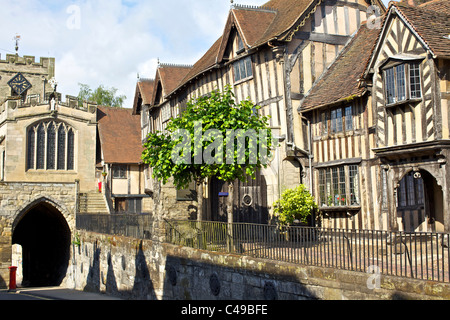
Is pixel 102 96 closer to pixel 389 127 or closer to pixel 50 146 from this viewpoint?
pixel 50 146

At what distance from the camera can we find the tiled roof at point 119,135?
34719 millimetres

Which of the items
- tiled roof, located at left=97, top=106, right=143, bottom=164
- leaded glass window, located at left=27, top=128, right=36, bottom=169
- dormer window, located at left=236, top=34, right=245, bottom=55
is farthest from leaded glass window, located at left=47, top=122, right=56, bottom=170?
dormer window, located at left=236, top=34, right=245, bottom=55

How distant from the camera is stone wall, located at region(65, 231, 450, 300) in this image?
9.10 m

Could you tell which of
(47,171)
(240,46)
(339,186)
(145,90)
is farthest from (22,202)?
(339,186)

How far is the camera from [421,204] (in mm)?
16328

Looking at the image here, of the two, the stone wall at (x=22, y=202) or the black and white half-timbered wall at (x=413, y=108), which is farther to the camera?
the stone wall at (x=22, y=202)

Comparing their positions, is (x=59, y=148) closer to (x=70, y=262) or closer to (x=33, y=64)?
(x=70, y=262)

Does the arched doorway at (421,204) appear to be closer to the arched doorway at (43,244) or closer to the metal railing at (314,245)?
the metal railing at (314,245)

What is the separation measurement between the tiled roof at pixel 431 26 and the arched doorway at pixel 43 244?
22488mm

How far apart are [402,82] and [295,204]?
5342 millimetres

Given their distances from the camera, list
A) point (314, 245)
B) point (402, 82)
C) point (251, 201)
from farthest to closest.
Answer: point (251, 201), point (402, 82), point (314, 245)


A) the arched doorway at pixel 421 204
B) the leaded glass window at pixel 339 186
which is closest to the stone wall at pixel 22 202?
the leaded glass window at pixel 339 186

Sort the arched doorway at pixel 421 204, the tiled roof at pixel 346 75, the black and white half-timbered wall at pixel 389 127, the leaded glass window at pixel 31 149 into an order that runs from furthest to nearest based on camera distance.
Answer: the leaded glass window at pixel 31 149
the tiled roof at pixel 346 75
the arched doorway at pixel 421 204
the black and white half-timbered wall at pixel 389 127
